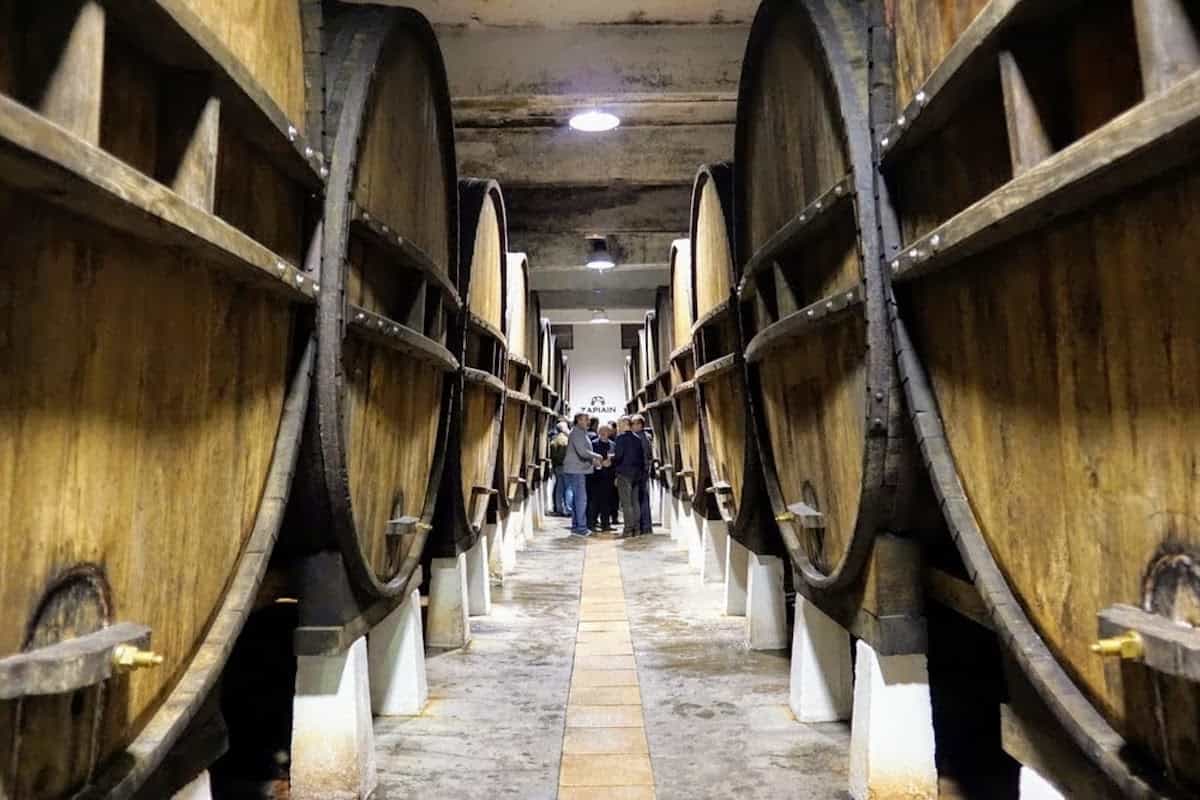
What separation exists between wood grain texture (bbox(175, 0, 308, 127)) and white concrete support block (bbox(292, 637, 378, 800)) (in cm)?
145

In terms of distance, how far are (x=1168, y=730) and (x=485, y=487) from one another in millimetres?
3482

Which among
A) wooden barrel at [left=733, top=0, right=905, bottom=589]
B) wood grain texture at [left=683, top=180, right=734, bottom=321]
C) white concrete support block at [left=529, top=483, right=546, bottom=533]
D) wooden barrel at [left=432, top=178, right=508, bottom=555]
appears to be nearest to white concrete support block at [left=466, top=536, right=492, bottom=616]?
wooden barrel at [left=432, top=178, right=508, bottom=555]

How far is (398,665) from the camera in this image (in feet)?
9.93

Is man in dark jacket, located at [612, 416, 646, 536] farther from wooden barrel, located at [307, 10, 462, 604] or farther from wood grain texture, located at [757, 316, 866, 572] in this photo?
wood grain texture, located at [757, 316, 866, 572]

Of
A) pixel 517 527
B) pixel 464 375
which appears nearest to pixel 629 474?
pixel 517 527

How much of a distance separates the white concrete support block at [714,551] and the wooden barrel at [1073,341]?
3.80m

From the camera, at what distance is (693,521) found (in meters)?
6.40

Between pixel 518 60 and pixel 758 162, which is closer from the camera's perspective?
pixel 758 162

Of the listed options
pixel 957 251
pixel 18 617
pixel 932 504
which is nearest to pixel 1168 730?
pixel 957 251

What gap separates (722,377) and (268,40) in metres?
2.77

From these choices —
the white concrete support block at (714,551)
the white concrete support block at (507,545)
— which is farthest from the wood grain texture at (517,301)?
the white concrete support block at (714,551)

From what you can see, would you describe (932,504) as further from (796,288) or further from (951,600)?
(796,288)

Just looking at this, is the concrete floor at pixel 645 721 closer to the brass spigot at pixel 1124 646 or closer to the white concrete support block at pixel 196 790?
the white concrete support block at pixel 196 790

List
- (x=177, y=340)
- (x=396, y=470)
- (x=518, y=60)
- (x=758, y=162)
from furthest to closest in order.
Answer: (x=518, y=60) < (x=758, y=162) < (x=396, y=470) < (x=177, y=340)
